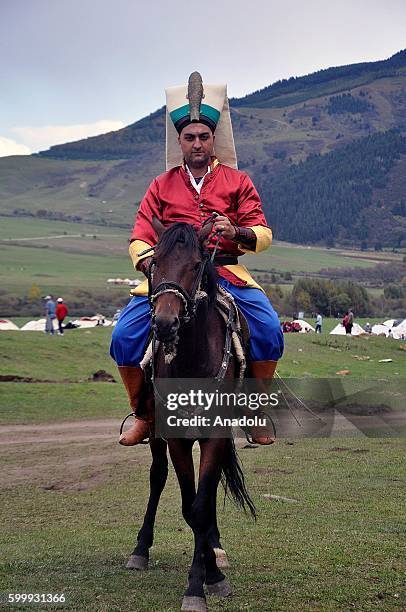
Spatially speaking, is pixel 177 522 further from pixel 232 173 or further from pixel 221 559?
pixel 232 173

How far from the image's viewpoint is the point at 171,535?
10250mm

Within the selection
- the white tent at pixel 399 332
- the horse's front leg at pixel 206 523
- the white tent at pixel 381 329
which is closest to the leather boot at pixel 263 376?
the horse's front leg at pixel 206 523

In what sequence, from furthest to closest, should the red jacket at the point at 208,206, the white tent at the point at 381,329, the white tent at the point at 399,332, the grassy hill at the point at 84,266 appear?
the grassy hill at the point at 84,266
the white tent at the point at 381,329
the white tent at the point at 399,332
the red jacket at the point at 208,206

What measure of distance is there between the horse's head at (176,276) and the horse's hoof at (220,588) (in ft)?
6.56

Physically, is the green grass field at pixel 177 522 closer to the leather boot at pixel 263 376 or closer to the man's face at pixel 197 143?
the leather boot at pixel 263 376

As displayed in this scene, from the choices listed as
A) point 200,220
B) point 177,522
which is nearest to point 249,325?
point 200,220

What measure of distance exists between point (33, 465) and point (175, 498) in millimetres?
3897

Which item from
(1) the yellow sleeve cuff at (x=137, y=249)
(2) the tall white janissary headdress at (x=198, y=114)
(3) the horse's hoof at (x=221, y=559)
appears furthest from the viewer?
(2) the tall white janissary headdress at (x=198, y=114)

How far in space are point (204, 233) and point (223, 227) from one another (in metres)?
0.29

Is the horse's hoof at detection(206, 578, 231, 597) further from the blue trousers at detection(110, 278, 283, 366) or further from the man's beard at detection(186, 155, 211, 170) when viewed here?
the man's beard at detection(186, 155, 211, 170)

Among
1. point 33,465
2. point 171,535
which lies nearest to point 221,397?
point 171,535

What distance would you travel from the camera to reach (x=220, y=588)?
768 cm

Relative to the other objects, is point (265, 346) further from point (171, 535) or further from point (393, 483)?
point (393, 483)

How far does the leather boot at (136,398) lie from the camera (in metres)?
8.68
